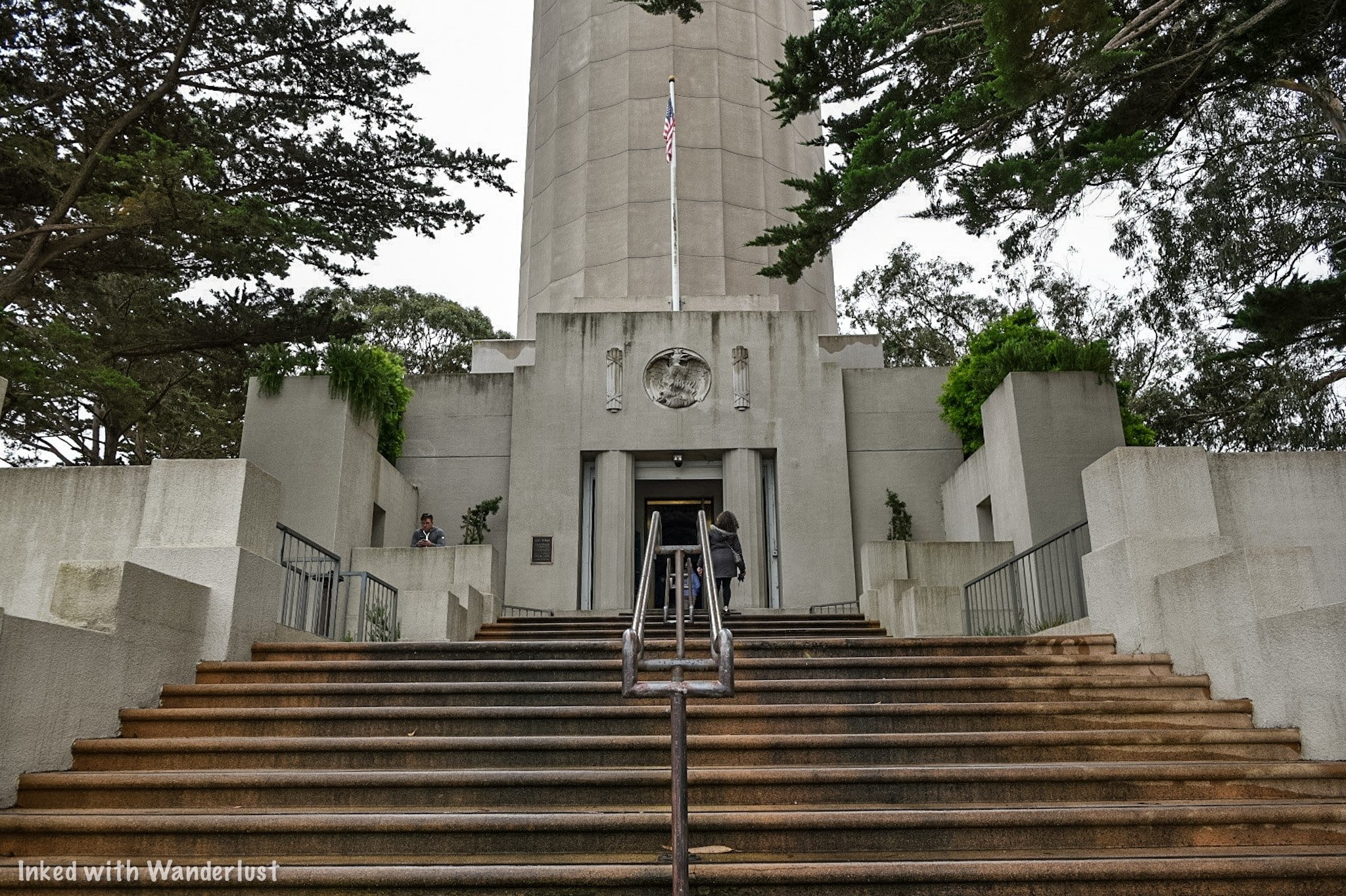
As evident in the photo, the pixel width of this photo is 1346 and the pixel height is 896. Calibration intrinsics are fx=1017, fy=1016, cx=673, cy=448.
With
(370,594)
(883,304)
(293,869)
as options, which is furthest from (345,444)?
(883,304)

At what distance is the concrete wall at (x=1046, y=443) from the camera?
12.5 meters

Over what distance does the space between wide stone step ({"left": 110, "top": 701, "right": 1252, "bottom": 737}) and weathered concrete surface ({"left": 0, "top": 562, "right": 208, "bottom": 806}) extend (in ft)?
1.02

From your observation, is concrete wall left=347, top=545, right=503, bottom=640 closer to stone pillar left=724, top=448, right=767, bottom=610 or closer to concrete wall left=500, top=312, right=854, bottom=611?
concrete wall left=500, top=312, right=854, bottom=611

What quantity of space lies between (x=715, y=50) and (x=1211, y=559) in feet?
57.3

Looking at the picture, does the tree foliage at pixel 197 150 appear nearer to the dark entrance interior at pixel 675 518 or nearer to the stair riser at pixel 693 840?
the dark entrance interior at pixel 675 518

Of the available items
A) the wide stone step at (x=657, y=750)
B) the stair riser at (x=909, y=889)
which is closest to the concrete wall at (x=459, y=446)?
the wide stone step at (x=657, y=750)

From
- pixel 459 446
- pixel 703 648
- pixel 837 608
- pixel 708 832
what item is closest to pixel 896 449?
pixel 837 608

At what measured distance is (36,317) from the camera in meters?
16.8

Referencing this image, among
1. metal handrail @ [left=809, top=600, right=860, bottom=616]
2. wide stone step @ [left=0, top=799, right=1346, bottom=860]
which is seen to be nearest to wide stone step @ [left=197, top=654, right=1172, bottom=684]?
wide stone step @ [left=0, top=799, right=1346, bottom=860]

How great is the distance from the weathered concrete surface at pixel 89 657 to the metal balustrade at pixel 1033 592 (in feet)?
23.1

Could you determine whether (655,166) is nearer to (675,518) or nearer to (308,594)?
(675,518)

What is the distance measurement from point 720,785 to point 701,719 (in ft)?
2.70

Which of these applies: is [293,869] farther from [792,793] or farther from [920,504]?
[920,504]

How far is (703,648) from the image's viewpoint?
25.8 ft
